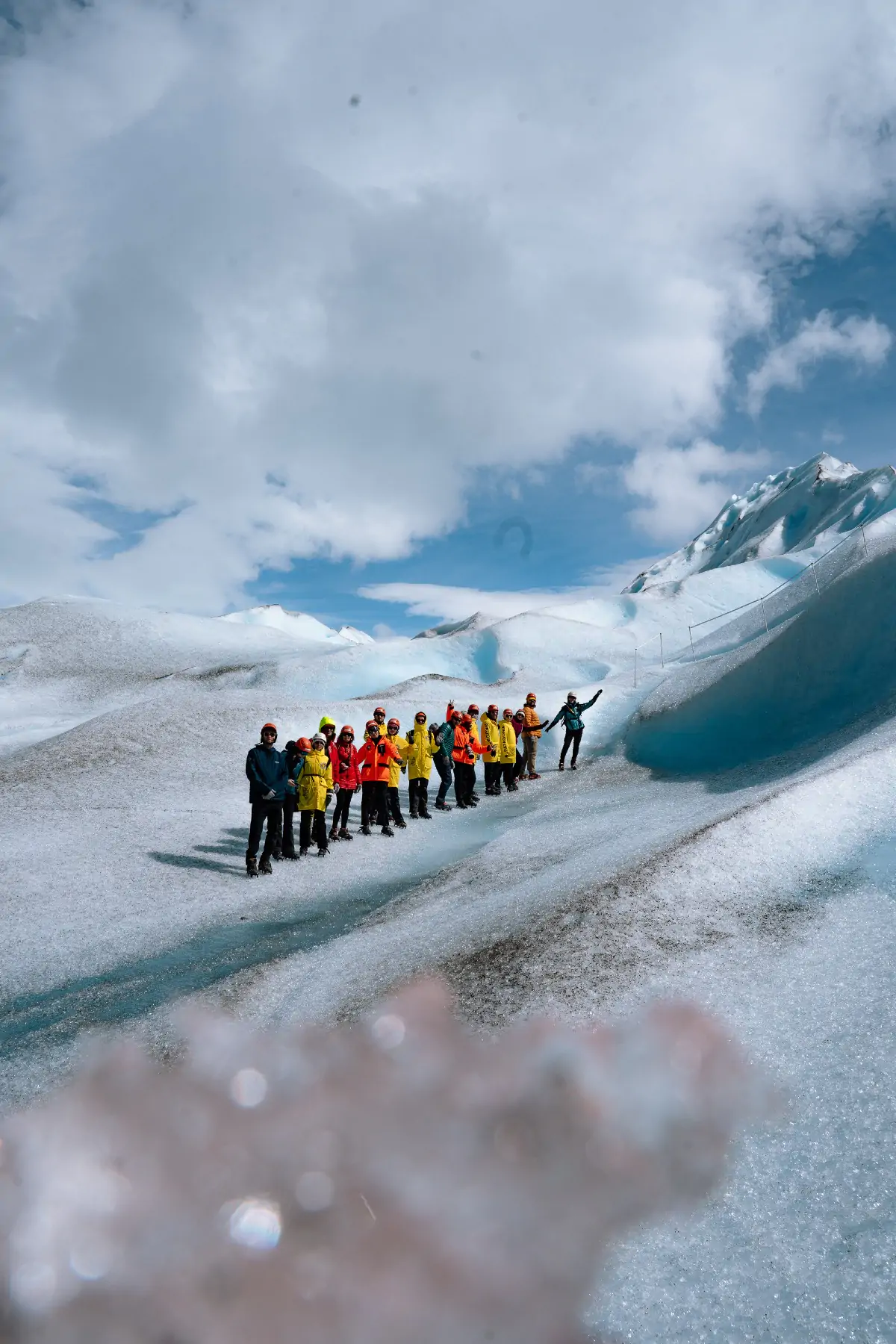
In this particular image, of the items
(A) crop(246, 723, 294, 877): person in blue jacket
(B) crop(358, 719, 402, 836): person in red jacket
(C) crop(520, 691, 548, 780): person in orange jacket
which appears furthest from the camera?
(C) crop(520, 691, 548, 780): person in orange jacket

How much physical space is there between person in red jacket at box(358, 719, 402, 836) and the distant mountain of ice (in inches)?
2230

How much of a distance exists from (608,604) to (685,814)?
3721cm

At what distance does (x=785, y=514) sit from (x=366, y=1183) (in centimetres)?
11420

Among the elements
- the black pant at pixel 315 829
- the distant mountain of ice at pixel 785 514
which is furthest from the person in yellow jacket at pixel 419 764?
the distant mountain of ice at pixel 785 514

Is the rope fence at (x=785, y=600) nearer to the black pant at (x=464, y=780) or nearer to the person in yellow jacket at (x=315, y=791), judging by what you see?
the black pant at (x=464, y=780)

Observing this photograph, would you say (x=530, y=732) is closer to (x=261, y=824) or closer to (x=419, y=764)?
(x=419, y=764)

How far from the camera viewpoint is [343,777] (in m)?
12.4

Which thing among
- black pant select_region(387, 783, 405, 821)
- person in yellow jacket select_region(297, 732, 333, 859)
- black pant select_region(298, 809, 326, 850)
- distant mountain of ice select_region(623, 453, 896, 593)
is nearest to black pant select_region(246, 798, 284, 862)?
person in yellow jacket select_region(297, 732, 333, 859)

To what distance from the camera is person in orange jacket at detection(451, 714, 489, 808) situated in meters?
14.3

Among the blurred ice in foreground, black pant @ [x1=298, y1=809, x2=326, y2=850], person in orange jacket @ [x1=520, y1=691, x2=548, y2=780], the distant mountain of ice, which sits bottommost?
the blurred ice in foreground

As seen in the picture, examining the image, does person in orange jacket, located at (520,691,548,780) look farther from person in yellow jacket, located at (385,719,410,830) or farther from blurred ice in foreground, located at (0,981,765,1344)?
blurred ice in foreground, located at (0,981,765,1344)

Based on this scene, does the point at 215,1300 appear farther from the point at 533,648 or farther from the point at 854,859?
the point at 533,648

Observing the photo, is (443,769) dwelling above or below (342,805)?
above

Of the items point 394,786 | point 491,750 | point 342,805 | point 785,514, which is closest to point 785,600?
point 491,750
